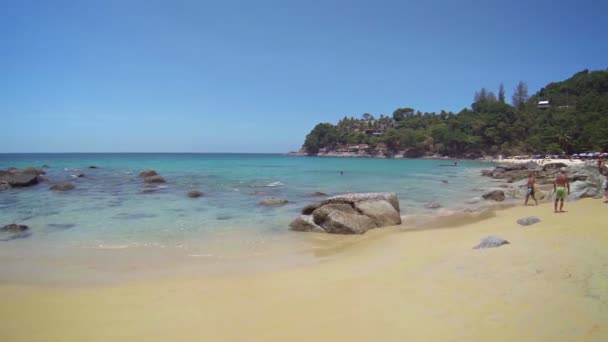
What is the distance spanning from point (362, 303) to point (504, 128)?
102m

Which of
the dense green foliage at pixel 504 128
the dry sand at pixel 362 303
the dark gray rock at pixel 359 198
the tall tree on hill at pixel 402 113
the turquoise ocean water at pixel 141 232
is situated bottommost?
the turquoise ocean water at pixel 141 232

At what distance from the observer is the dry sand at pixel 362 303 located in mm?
3674

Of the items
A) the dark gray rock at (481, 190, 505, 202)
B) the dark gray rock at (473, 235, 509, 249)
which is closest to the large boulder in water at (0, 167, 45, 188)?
the dark gray rock at (473, 235, 509, 249)

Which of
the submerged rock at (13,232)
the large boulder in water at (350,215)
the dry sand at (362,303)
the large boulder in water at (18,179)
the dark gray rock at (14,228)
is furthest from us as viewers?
the large boulder in water at (18,179)

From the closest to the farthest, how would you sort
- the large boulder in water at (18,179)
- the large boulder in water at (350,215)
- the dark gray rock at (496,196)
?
the large boulder in water at (350,215)
the dark gray rock at (496,196)
the large boulder in water at (18,179)

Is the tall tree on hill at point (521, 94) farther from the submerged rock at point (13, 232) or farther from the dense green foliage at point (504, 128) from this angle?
the submerged rock at point (13, 232)

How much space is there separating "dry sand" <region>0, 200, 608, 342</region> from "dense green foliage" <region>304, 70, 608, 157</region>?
7546cm

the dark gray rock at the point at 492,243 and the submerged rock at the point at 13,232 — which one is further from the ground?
the dark gray rock at the point at 492,243

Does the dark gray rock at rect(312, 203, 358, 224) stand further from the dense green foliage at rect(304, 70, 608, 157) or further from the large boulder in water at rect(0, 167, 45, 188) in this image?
the dense green foliage at rect(304, 70, 608, 157)

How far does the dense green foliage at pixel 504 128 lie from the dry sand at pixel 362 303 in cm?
7546

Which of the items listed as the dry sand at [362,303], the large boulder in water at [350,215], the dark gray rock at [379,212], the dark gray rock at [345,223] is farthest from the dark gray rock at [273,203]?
the dry sand at [362,303]

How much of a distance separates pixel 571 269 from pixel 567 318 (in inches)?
70.0

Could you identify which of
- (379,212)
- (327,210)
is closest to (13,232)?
(327,210)

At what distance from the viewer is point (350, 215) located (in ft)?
34.1
